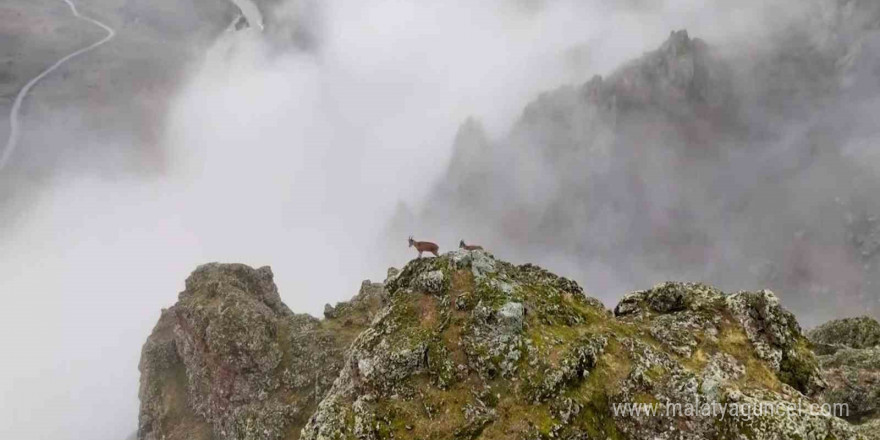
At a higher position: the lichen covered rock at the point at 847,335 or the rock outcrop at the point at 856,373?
the lichen covered rock at the point at 847,335

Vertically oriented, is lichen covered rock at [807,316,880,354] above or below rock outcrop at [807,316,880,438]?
above

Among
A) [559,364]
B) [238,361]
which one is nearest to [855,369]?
[559,364]

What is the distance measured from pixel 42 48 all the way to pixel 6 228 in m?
72.3

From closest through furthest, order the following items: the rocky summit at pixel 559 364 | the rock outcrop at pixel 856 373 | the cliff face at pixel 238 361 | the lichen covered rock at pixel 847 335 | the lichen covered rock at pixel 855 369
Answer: the rocky summit at pixel 559 364 < the rock outcrop at pixel 856 373 < the lichen covered rock at pixel 855 369 < the cliff face at pixel 238 361 < the lichen covered rock at pixel 847 335

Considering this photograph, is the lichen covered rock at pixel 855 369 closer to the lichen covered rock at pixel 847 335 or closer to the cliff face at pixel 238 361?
the lichen covered rock at pixel 847 335

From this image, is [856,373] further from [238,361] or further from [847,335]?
[238,361]

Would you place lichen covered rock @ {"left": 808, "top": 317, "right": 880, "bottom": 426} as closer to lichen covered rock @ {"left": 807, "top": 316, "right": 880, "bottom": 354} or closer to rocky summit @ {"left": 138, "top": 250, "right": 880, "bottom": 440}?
lichen covered rock @ {"left": 807, "top": 316, "right": 880, "bottom": 354}

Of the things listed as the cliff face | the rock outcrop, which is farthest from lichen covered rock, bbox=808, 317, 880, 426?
the cliff face

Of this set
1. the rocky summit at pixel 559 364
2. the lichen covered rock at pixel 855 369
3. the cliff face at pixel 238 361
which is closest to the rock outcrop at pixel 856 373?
the lichen covered rock at pixel 855 369

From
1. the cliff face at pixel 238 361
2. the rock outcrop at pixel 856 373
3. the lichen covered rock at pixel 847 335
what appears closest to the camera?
the rock outcrop at pixel 856 373

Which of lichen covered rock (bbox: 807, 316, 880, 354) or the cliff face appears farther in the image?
lichen covered rock (bbox: 807, 316, 880, 354)

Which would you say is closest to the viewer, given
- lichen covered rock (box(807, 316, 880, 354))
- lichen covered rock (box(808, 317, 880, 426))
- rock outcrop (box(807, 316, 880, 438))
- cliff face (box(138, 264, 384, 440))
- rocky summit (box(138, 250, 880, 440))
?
rocky summit (box(138, 250, 880, 440))

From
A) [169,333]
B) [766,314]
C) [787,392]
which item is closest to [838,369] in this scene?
[766,314]

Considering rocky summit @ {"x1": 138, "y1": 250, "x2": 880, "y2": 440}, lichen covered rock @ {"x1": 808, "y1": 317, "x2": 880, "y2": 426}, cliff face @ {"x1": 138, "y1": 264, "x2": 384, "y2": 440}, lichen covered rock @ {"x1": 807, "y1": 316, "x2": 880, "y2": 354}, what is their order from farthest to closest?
lichen covered rock @ {"x1": 807, "y1": 316, "x2": 880, "y2": 354} < cliff face @ {"x1": 138, "y1": 264, "x2": 384, "y2": 440} < lichen covered rock @ {"x1": 808, "y1": 317, "x2": 880, "y2": 426} < rocky summit @ {"x1": 138, "y1": 250, "x2": 880, "y2": 440}
